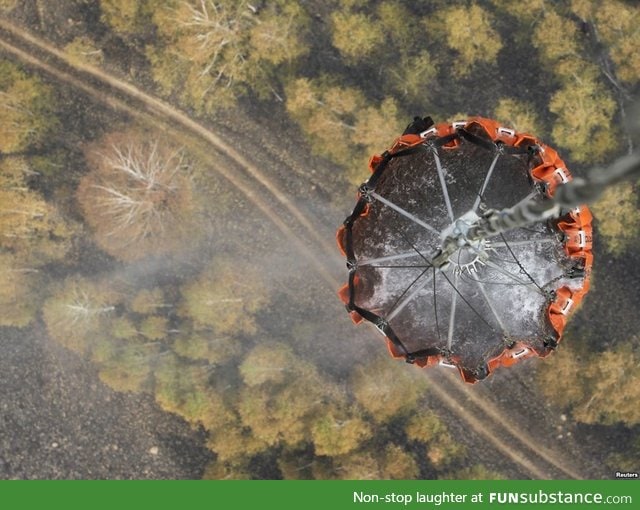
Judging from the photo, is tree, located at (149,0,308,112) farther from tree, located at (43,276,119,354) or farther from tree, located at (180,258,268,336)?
tree, located at (43,276,119,354)

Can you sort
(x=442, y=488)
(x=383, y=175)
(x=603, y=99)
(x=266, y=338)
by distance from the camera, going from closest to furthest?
(x=383, y=175), (x=603, y=99), (x=442, y=488), (x=266, y=338)

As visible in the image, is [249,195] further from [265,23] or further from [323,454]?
[323,454]

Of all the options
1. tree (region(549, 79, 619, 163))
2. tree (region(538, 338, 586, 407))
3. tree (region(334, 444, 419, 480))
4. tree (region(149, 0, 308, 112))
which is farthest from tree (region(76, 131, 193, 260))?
tree (region(538, 338, 586, 407))

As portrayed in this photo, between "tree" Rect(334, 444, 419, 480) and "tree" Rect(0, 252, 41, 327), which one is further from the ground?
"tree" Rect(334, 444, 419, 480)

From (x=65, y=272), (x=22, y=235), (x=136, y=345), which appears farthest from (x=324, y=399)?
(x=22, y=235)

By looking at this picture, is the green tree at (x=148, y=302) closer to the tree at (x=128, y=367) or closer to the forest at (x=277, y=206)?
the forest at (x=277, y=206)

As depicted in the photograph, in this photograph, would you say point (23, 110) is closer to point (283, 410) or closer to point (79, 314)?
point (79, 314)

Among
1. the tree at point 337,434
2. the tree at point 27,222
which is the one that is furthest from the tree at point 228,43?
the tree at point 337,434
